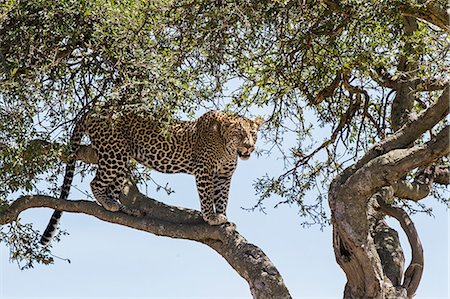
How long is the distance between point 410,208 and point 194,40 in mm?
3710

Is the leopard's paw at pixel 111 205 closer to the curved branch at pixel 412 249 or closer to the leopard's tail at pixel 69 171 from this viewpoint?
the leopard's tail at pixel 69 171

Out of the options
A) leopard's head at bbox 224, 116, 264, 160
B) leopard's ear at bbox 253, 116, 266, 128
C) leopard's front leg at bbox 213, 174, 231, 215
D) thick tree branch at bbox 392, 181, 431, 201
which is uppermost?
leopard's ear at bbox 253, 116, 266, 128

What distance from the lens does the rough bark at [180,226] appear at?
27.7 ft

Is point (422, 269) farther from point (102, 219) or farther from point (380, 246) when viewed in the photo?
point (102, 219)

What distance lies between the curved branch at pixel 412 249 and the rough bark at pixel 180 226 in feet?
4.13

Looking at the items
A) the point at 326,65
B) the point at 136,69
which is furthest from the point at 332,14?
the point at 136,69

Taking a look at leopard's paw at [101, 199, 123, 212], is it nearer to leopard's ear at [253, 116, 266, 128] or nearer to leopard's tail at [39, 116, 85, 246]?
leopard's tail at [39, 116, 85, 246]

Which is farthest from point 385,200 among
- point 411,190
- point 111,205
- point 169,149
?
point 111,205

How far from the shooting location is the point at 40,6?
8086 millimetres

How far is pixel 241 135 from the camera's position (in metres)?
9.12

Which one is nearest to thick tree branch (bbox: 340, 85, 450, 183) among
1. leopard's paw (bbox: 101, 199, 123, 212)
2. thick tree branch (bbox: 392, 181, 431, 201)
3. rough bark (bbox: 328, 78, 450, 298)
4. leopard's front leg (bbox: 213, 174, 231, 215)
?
rough bark (bbox: 328, 78, 450, 298)

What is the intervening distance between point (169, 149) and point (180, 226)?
2.95ft

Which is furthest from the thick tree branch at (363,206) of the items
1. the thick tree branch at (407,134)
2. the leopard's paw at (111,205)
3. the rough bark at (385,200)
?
the leopard's paw at (111,205)

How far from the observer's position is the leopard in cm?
920
